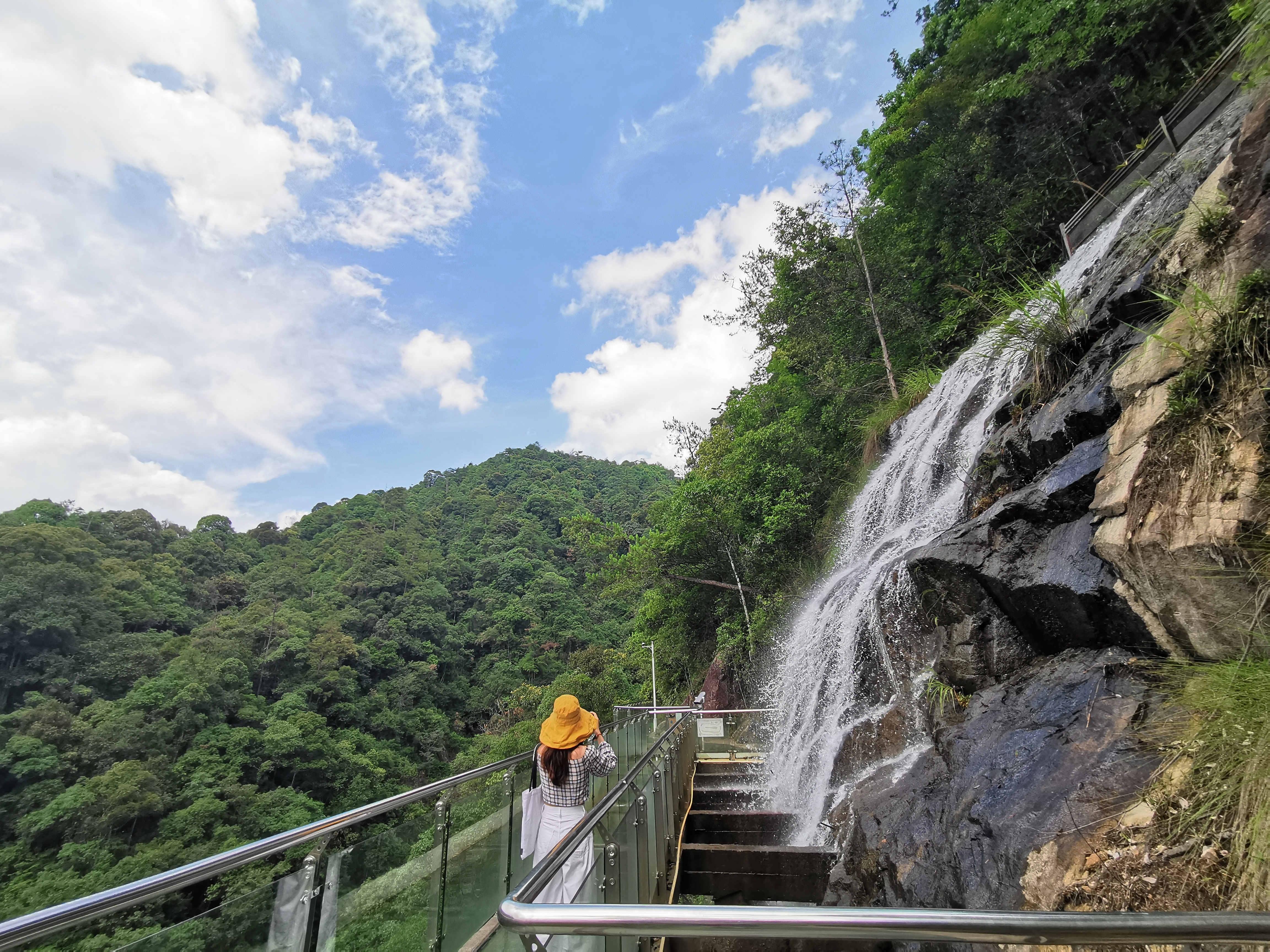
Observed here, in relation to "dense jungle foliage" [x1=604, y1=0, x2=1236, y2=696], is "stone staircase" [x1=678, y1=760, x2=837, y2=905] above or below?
below

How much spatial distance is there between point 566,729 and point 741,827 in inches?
159

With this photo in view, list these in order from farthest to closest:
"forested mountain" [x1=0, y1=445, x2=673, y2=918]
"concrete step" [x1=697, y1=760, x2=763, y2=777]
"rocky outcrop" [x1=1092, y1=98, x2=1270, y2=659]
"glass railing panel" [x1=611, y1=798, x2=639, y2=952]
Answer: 1. "forested mountain" [x1=0, y1=445, x2=673, y2=918]
2. "concrete step" [x1=697, y1=760, x2=763, y2=777]
3. "glass railing panel" [x1=611, y1=798, x2=639, y2=952]
4. "rocky outcrop" [x1=1092, y1=98, x2=1270, y2=659]

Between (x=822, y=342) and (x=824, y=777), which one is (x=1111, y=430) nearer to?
(x=824, y=777)

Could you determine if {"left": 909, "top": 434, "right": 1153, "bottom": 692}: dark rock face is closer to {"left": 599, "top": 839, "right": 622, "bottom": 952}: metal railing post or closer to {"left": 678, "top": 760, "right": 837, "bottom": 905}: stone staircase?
{"left": 678, "top": 760, "right": 837, "bottom": 905}: stone staircase

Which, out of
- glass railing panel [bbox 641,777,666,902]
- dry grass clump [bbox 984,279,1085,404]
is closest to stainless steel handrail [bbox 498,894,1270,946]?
glass railing panel [bbox 641,777,666,902]

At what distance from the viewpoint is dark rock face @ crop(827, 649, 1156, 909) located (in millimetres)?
2865

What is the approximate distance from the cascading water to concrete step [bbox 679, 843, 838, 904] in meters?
1.09

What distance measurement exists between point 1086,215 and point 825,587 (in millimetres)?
7895

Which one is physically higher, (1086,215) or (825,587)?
(1086,215)

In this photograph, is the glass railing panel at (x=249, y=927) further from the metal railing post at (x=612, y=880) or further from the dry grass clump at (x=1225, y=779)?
the dry grass clump at (x=1225, y=779)

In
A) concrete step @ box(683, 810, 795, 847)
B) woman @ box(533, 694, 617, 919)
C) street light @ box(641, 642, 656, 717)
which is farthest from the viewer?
street light @ box(641, 642, 656, 717)

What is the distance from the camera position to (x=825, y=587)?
1062 centimetres

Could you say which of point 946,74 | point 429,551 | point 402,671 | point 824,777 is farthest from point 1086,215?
point 429,551

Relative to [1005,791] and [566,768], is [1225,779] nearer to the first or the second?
[1005,791]
